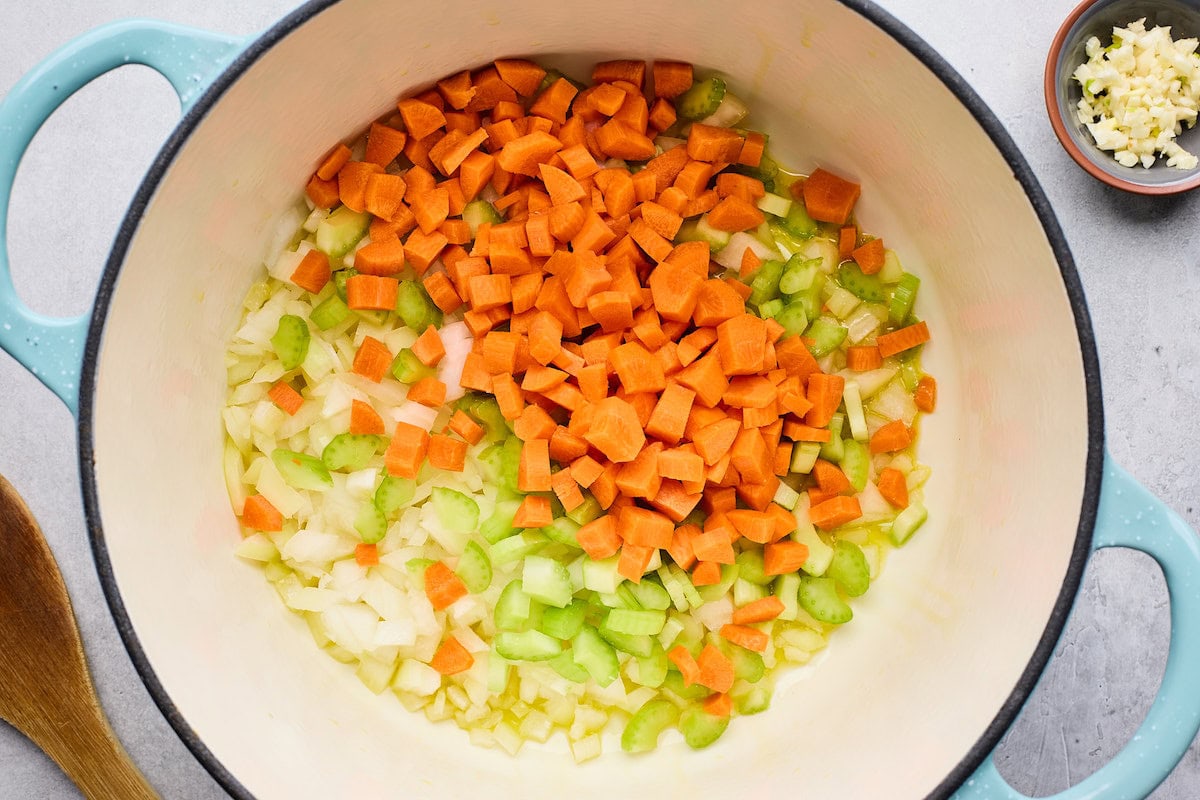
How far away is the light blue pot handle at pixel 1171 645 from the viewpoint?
4.43 ft

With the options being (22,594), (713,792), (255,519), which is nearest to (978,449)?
(713,792)

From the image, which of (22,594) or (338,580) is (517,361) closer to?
(338,580)

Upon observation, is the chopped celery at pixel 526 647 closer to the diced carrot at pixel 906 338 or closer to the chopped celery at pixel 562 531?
the chopped celery at pixel 562 531

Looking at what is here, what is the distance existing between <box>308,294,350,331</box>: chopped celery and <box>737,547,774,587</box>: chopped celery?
0.86m

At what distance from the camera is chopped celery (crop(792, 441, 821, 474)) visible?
5.51 feet

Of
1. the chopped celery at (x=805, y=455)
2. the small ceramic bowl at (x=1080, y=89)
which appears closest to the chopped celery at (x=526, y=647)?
the chopped celery at (x=805, y=455)

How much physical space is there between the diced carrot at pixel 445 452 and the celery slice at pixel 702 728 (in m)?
0.64

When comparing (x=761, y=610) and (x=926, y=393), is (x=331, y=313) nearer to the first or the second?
(x=761, y=610)

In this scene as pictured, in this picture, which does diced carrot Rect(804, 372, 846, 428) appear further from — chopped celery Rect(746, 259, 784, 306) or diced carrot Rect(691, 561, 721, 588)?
diced carrot Rect(691, 561, 721, 588)

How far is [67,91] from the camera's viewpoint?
132 centimetres

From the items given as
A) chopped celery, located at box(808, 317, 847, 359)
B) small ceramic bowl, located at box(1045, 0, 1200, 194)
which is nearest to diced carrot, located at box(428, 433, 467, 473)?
chopped celery, located at box(808, 317, 847, 359)

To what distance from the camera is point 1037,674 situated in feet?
4.50

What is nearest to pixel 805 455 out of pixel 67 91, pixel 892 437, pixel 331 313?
pixel 892 437

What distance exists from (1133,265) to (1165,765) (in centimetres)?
96
